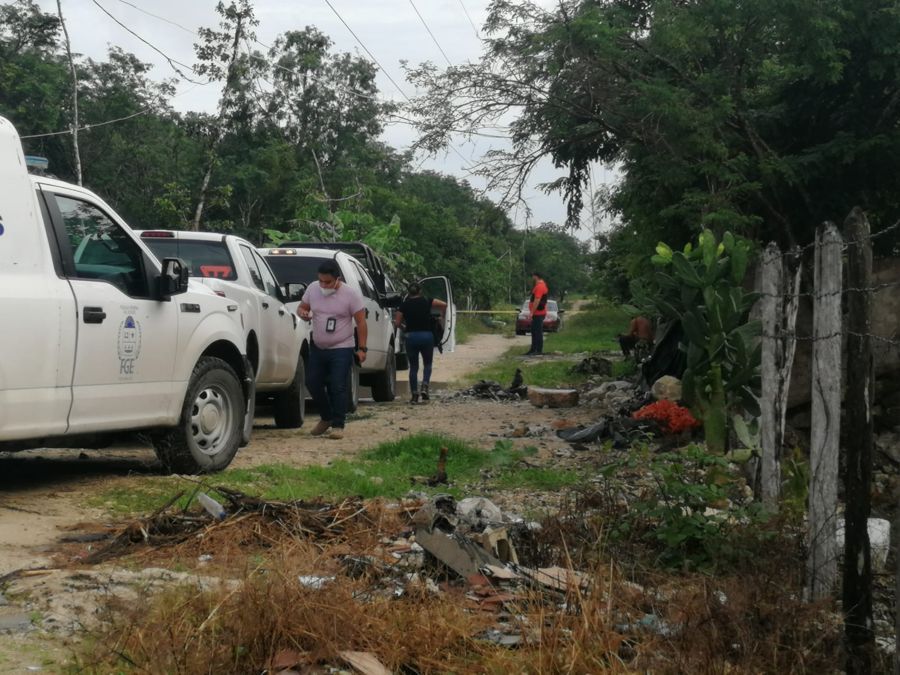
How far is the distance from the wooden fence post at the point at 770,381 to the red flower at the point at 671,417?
11.2 feet

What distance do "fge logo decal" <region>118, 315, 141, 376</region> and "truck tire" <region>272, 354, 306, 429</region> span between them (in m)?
4.76

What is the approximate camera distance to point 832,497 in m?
5.18

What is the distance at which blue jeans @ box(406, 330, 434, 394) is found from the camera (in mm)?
17578

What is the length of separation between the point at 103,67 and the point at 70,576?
39773mm

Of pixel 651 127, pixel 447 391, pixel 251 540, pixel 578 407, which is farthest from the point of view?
pixel 447 391

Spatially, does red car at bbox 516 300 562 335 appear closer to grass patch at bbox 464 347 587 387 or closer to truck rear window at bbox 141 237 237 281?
grass patch at bbox 464 347 587 387

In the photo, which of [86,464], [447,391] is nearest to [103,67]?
[447,391]

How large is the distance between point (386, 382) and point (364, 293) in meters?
2.12

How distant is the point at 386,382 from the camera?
58.3 feet

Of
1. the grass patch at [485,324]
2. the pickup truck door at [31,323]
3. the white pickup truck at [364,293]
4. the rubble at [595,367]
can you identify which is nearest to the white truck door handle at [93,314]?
the pickup truck door at [31,323]

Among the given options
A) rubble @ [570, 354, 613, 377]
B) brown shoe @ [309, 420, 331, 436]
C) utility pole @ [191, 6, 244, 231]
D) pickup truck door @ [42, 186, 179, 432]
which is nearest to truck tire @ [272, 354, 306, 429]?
brown shoe @ [309, 420, 331, 436]

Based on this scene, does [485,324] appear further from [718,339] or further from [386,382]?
[718,339]

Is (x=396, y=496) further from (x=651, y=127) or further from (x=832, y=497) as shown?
(x=651, y=127)

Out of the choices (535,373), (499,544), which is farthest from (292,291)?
(535,373)
